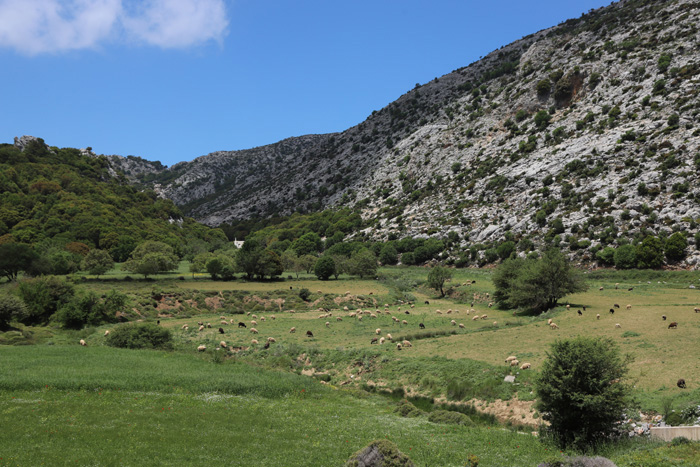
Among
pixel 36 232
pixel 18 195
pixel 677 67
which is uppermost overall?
pixel 677 67

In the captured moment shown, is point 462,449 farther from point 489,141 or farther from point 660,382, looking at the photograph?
point 489,141

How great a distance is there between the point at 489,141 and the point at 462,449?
12855cm

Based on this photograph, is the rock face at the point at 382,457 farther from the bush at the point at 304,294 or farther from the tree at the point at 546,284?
the bush at the point at 304,294

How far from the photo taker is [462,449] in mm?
18453

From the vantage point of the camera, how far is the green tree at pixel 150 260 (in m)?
80.7

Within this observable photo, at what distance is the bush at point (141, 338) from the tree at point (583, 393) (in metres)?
33.5

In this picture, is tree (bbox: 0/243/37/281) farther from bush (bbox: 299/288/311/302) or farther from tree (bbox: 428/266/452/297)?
tree (bbox: 428/266/452/297)

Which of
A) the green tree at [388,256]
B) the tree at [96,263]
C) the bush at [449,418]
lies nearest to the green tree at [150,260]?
the tree at [96,263]

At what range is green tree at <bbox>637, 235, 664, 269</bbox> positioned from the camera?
68.9 m

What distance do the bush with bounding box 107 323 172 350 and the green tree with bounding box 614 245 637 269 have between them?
70052mm

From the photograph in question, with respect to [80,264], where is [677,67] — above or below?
above

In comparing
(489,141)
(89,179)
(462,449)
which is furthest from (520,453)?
(89,179)

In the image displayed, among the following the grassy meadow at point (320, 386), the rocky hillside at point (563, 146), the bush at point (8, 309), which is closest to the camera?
the grassy meadow at point (320, 386)

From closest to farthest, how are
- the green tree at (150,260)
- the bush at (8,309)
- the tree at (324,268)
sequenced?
the bush at (8,309) < the green tree at (150,260) < the tree at (324,268)
